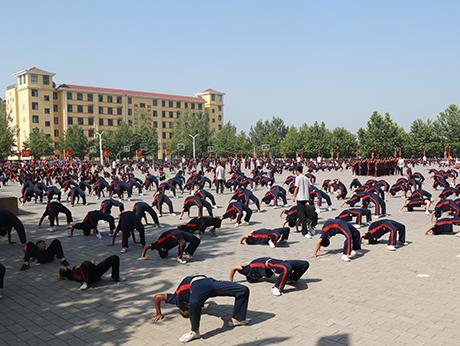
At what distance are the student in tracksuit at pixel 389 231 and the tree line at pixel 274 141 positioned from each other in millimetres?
46836

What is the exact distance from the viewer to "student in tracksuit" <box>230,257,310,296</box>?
21.3ft

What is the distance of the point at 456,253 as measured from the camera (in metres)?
8.93

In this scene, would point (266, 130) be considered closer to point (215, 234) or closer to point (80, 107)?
point (80, 107)

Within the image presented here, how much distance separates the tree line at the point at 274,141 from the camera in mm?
60509

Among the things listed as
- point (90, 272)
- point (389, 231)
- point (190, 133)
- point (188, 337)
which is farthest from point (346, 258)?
point (190, 133)

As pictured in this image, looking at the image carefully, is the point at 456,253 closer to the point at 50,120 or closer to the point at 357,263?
the point at 357,263

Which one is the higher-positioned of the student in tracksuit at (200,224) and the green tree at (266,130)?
the green tree at (266,130)

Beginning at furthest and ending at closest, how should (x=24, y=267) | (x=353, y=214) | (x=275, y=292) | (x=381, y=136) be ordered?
(x=381, y=136) < (x=353, y=214) < (x=24, y=267) < (x=275, y=292)

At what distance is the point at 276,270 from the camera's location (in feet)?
21.6

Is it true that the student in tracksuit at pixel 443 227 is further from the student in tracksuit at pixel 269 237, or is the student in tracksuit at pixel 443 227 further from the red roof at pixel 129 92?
the red roof at pixel 129 92

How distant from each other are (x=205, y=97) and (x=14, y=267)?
101 metres

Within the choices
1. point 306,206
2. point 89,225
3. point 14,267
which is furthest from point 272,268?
point 89,225

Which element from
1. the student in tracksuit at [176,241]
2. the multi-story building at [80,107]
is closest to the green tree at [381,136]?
the multi-story building at [80,107]

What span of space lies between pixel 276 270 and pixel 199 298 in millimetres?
1885
